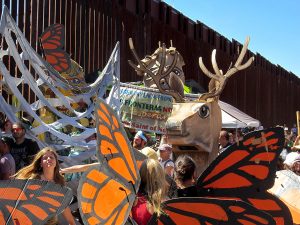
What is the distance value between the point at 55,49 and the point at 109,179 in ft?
21.3

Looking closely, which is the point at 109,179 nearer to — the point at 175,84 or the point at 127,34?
the point at 175,84

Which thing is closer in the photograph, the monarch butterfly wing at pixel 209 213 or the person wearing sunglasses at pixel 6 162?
the monarch butterfly wing at pixel 209 213

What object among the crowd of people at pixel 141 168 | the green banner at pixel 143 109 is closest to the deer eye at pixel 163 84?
the crowd of people at pixel 141 168

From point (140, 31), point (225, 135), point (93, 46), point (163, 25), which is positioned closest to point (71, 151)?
point (225, 135)

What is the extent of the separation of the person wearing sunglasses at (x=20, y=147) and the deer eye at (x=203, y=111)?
2.02m

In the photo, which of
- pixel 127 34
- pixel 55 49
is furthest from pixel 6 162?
pixel 127 34

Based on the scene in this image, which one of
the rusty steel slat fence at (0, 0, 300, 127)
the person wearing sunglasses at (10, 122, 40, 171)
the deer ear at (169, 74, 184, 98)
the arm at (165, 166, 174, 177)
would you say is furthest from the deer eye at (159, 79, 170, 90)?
the rusty steel slat fence at (0, 0, 300, 127)

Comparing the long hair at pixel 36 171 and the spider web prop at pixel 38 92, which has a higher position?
the spider web prop at pixel 38 92

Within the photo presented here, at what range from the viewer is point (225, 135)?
7086 millimetres

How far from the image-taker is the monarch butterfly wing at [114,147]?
262cm

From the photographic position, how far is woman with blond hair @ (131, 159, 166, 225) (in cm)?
296

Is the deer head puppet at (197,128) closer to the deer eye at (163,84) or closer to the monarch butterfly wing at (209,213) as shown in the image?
the deer eye at (163,84)

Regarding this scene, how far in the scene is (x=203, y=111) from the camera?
569 cm

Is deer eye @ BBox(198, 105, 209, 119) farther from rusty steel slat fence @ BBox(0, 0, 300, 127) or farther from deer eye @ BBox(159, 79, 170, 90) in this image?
rusty steel slat fence @ BBox(0, 0, 300, 127)
